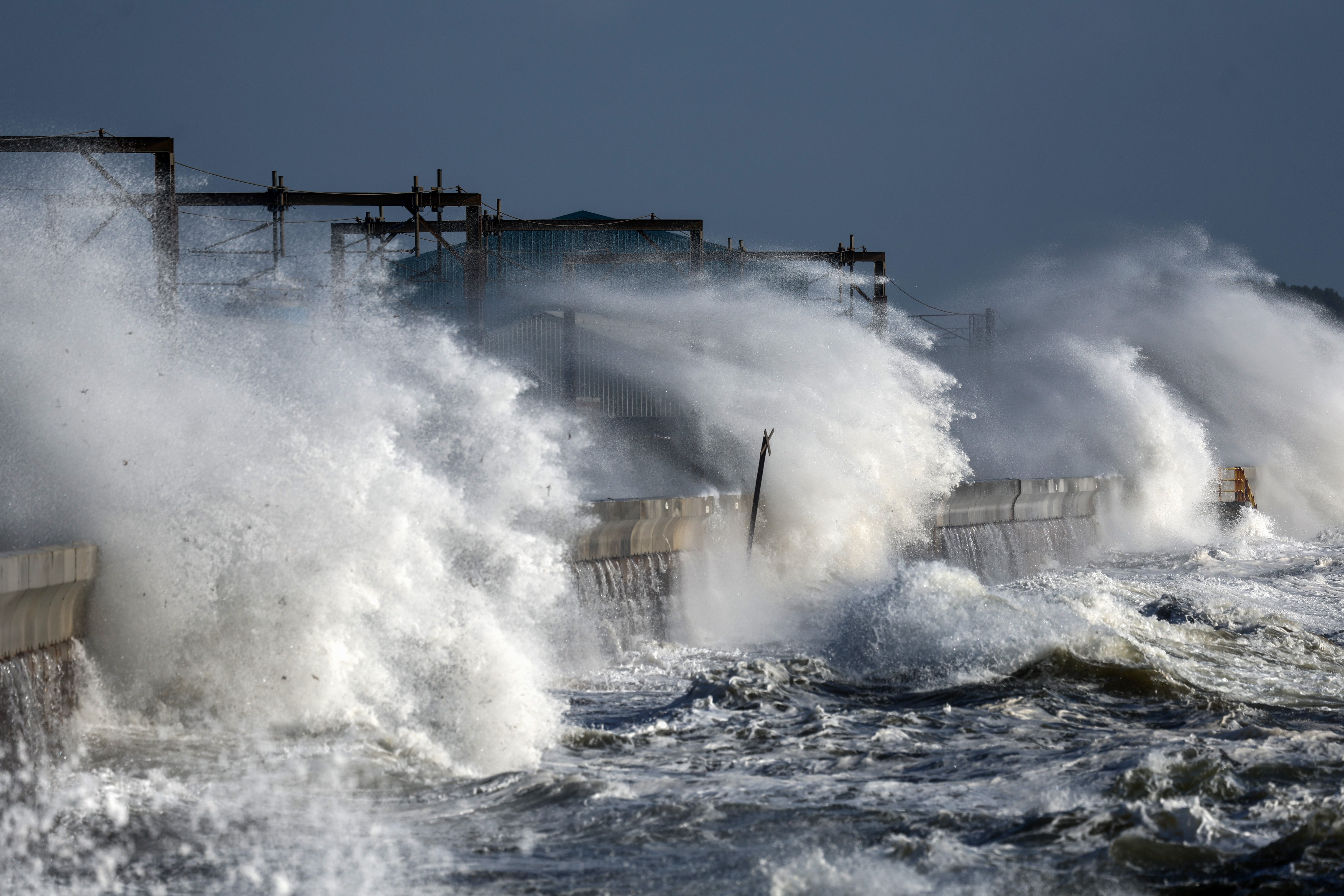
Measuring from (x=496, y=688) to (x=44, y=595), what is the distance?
8.27ft

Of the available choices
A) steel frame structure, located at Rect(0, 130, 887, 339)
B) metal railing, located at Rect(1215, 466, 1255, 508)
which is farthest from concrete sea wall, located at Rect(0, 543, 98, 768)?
metal railing, located at Rect(1215, 466, 1255, 508)

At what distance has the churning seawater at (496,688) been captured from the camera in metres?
5.21

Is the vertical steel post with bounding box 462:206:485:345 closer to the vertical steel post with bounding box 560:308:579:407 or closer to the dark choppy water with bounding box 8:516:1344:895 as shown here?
the vertical steel post with bounding box 560:308:579:407

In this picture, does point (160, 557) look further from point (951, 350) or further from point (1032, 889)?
point (951, 350)

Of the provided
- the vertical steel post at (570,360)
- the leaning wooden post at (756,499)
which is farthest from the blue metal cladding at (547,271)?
the leaning wooden post at (756,499)

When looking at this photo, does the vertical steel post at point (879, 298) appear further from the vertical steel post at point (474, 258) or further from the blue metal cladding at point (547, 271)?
the vertical steel post at point (474, 258)

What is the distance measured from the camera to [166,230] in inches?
747

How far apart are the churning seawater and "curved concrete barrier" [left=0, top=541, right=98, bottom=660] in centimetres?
22

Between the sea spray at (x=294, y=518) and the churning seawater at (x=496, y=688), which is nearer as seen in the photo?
the churning seawater at (x=496, y=688)

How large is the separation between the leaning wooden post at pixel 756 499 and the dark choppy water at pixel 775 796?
4364mm

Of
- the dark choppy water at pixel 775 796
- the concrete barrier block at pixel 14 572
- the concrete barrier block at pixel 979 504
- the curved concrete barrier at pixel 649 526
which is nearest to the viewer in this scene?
the dark choppy water at pixel 775 796

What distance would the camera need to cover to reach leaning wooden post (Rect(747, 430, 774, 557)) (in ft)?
47.0

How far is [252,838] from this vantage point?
207 inches

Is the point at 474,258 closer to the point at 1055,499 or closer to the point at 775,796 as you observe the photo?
the point at 1055,499
